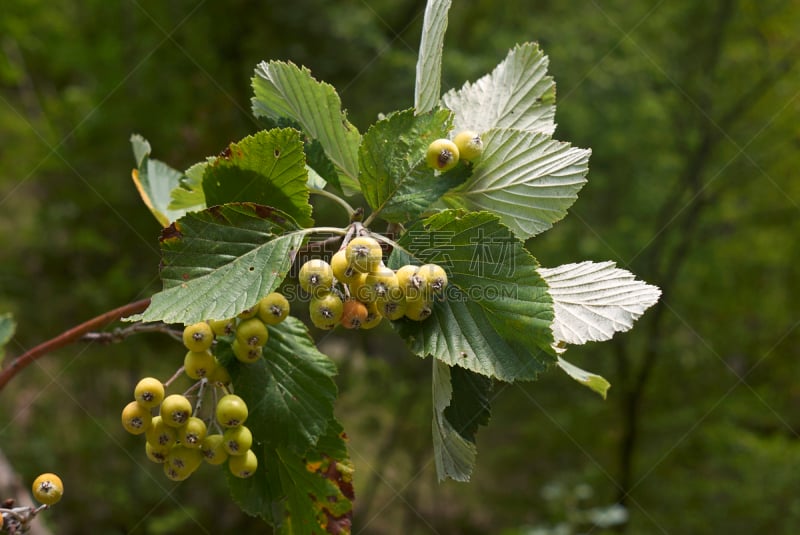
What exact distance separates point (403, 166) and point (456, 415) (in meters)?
0.33

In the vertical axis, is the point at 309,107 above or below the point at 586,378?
above

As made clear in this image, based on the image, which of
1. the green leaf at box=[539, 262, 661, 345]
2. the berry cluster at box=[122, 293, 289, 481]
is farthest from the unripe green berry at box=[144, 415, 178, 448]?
the green leaf at box=[539, 262, 661, 345]

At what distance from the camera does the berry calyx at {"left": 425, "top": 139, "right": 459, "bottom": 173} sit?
2.65 ft

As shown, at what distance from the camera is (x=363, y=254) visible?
71cm

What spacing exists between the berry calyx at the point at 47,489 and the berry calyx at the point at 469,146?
27.7 inches

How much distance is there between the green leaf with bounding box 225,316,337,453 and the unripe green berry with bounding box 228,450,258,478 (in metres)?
0.03

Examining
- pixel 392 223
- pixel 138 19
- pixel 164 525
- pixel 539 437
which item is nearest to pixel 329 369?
pixel 392 223

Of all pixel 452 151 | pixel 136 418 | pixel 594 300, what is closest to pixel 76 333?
pixel 136 418

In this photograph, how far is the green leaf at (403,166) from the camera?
82 cm

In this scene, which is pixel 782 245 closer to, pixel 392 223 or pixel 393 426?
pixel 393 426

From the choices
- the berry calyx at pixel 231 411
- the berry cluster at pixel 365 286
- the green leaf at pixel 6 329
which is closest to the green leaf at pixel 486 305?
the berry cluster at pixel 365 286

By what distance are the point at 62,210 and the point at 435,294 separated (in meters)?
4.31

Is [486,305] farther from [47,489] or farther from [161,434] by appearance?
[47,489]

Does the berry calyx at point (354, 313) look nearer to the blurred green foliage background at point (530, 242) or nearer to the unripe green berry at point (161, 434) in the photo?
the unripe green berry at point (161, 434)
